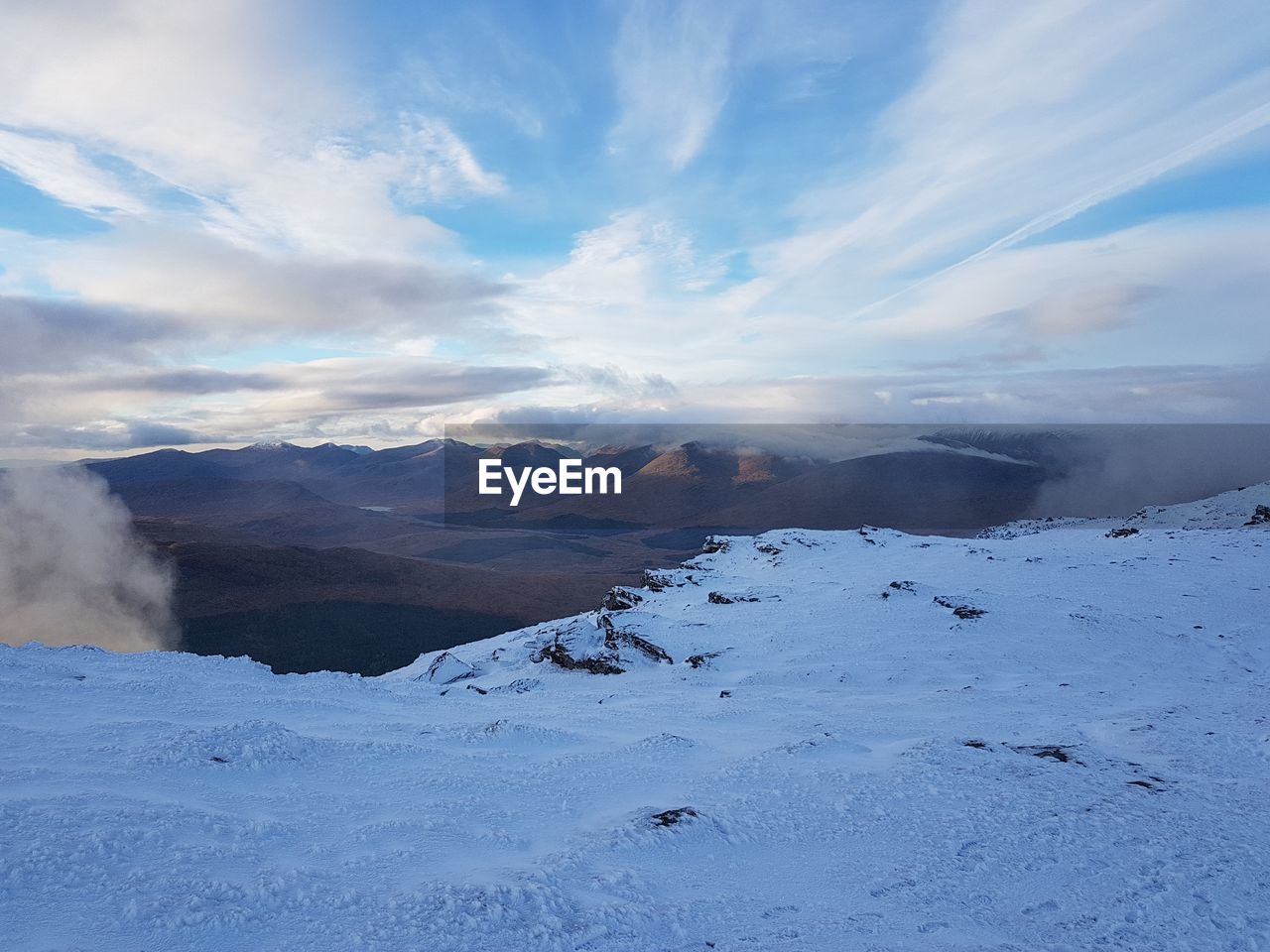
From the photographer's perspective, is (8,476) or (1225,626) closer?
(1225,626)

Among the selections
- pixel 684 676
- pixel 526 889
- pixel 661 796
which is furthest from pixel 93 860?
pixel 684 676

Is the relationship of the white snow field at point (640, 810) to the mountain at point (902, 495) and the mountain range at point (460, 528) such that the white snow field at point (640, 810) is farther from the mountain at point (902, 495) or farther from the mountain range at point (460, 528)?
the mountain at point (902, 495)

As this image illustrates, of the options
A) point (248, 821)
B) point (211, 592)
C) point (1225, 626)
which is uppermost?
point (248, 821)

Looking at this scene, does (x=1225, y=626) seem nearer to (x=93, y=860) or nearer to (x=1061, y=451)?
(x=93, y=860)

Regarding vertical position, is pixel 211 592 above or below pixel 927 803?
below

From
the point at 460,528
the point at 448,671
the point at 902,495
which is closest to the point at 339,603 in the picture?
the point at 448,671

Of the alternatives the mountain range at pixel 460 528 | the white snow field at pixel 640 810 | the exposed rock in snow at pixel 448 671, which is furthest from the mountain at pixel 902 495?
the white snow field at pixel 640 810

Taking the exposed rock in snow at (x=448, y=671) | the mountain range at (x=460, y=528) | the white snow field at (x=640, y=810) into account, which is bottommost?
the mountain range at (x=460, y=528)

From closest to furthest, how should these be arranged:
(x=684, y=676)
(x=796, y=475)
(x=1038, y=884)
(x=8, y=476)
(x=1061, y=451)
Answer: (x=1038, y=884) < (x=684, y=676) < (x=8, y=476) < (x=1061, y=451) < (x=796, y=475)

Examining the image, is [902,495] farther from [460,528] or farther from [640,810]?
[640,810]
